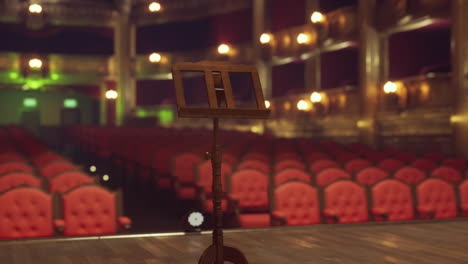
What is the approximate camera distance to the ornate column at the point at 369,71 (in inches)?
596

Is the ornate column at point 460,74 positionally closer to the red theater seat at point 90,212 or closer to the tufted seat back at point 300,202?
the tufted seat back at point 300,202

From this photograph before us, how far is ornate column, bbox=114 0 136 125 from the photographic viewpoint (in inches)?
1017

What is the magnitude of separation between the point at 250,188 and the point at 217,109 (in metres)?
A: 4.17

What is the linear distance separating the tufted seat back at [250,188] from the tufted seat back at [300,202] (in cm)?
115

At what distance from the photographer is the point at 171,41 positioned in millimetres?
26562

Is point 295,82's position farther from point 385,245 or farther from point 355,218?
point 385,245

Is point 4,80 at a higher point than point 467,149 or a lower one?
higher

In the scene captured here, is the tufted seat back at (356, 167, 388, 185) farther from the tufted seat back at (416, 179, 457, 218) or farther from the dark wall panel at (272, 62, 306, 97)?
the dark wall panel at (272, 62, 306, 97)

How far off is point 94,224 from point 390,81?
1018 centimetres

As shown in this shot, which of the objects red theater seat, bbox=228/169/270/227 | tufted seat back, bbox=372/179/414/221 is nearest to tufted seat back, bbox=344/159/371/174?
red theater seat, bbox=228/169/270/227

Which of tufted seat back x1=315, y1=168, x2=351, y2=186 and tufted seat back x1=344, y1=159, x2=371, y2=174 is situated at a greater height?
tufted seat back x1=344, y1=159, x2=371, y2=174

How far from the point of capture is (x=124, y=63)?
25859 mm

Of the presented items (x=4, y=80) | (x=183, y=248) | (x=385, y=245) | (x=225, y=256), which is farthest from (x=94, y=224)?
(x=4, y=80)

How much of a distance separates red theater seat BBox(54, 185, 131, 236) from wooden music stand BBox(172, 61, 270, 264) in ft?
6.97
